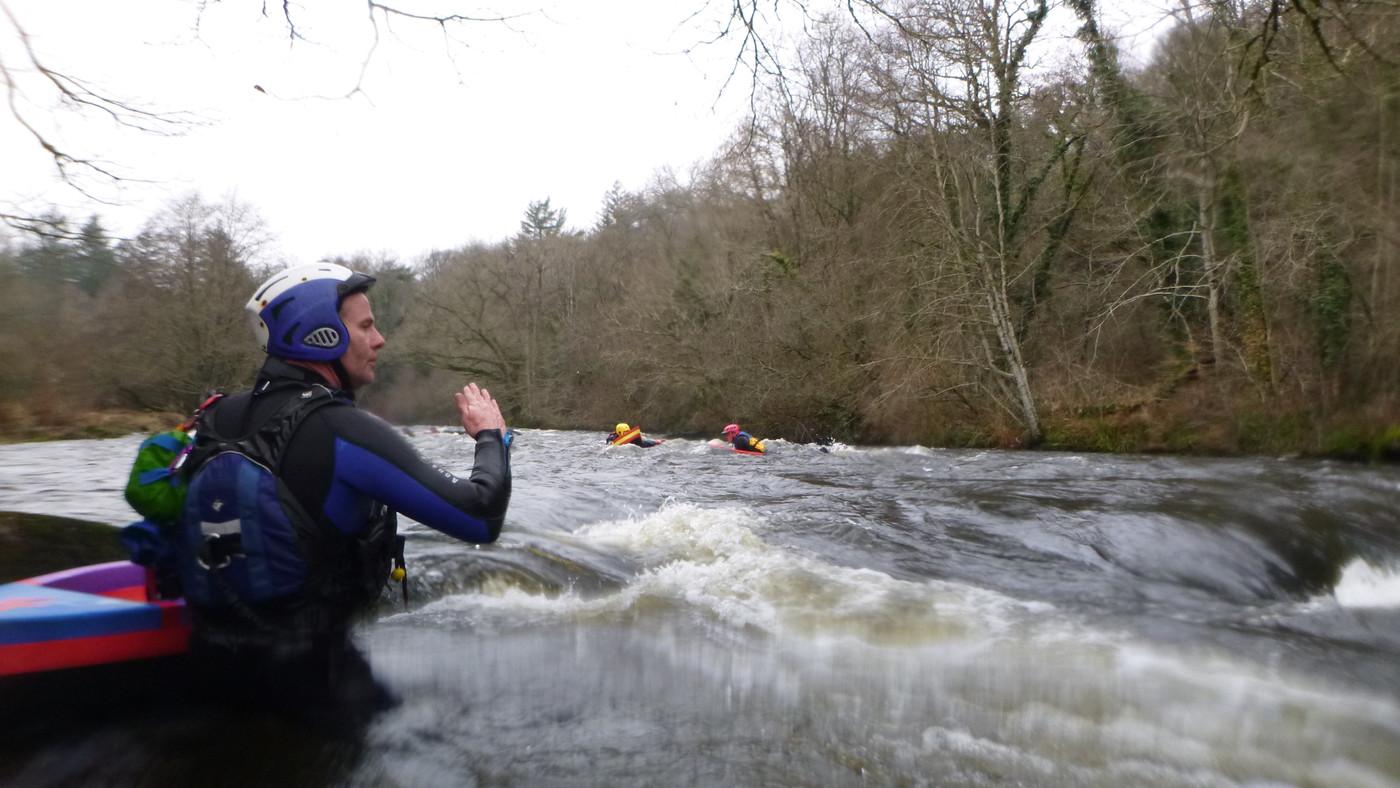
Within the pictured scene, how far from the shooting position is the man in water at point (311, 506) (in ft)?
8.25

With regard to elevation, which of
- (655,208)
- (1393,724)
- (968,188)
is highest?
(655,208)

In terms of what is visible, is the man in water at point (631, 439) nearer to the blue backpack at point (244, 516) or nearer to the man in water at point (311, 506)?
the man in water at point (311, 506)

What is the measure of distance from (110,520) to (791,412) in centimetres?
1634

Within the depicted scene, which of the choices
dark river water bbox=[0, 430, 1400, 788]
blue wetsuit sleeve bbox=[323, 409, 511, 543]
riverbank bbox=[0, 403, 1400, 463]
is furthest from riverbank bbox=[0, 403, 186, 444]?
blue wetsuit sleeve bbox=[323, 409, 511, 543]

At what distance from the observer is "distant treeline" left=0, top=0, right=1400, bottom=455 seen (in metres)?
10.8

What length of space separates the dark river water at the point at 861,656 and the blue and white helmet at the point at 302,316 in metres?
1.09

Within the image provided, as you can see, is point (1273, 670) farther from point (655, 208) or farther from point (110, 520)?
point (655, 208)

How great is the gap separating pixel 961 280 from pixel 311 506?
51.3 feet

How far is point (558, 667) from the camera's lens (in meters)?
3.28

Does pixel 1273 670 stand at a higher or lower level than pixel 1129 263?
lower

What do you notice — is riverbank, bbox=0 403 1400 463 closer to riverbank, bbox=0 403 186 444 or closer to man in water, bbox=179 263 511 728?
riverbank, bbox=0 403 186 444

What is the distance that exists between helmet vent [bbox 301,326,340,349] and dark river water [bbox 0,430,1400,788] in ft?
3.64

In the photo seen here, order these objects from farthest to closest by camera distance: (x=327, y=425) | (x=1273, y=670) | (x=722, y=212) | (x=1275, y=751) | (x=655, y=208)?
(x=655, y=208) < (x=722, y=212) < (x=1273, y=670) < (x=1275, y=751) < (x=327, y=425)

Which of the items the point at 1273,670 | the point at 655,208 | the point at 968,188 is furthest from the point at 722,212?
the point at 1273,670
